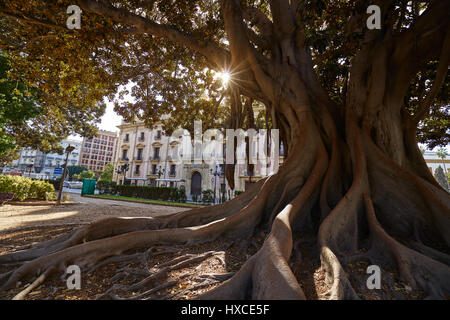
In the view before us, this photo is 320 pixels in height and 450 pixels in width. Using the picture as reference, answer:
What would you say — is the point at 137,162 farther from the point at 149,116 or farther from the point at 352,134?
the point at 352,134

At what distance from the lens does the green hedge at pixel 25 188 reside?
1047 cm

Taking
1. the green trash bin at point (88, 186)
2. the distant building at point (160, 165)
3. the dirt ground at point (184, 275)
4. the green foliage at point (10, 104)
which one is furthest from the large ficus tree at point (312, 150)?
the distant building at point (160, 165)

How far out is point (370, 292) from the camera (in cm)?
197

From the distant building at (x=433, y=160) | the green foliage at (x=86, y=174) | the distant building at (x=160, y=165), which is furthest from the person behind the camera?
the green foliage at (x=86, y=174)

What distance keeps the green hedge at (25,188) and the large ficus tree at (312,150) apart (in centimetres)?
811

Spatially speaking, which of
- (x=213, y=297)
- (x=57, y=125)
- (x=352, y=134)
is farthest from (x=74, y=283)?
(x=57, y=125)

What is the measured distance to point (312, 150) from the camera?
4.16 m

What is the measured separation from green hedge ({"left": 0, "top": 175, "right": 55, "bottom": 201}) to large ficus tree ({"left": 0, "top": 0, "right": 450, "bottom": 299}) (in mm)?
8107

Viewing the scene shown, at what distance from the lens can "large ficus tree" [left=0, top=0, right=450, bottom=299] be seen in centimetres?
239

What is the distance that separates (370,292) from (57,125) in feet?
60.0

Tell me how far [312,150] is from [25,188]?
14748mm

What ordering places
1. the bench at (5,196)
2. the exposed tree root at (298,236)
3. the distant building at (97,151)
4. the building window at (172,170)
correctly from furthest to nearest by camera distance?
the distant building at (97,151), the building window at (172,170), the bench at (5,196), the exposed tree root at (298,236)

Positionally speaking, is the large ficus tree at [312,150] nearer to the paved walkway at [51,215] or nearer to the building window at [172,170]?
the paved walkway at [51,215]

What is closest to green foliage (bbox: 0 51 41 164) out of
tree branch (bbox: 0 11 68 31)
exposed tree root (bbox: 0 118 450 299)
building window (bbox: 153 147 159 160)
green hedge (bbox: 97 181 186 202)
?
tree branch (bbox: 0 11 68 31)
